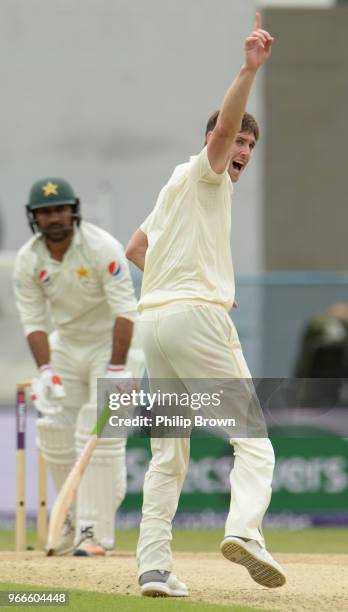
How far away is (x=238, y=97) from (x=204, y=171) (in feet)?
1.27

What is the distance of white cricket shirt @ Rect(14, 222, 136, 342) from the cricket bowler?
265 cm

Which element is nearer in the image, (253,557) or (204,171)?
(253,557)

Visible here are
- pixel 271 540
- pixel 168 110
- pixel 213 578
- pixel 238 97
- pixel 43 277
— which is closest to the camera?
pixel 238 97

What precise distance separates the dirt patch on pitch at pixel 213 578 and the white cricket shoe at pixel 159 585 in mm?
80

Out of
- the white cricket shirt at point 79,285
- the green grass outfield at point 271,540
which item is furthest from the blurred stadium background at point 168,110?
the white cricket shirt at point 79,285

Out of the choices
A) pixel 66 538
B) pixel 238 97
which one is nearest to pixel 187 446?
pixel 238 97

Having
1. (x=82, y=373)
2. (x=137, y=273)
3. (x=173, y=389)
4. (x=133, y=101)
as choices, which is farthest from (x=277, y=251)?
(x=173, y=389)

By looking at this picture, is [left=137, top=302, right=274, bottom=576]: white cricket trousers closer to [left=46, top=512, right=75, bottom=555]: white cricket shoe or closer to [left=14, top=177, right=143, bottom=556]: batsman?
[left=14, top=177, right=143, bottom=556]: batsman

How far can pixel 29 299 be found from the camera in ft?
30.6

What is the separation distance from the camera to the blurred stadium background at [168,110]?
21.5m

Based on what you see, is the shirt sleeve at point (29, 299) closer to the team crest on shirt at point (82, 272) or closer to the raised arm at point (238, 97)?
the team crest on shirt at point (82, 272)

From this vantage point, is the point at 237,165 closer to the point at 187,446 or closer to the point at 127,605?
the point at 187,446

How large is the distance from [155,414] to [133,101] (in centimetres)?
1567

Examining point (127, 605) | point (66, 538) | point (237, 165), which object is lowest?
point (66, 538)
